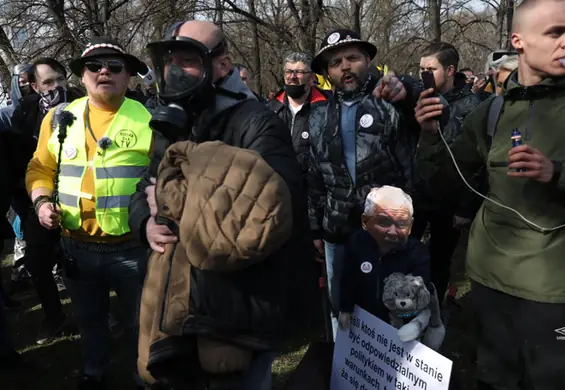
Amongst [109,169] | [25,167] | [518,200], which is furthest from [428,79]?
[25,167]

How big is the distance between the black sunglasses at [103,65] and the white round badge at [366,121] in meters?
1.35

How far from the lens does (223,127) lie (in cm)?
181

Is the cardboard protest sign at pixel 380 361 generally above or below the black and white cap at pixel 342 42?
below

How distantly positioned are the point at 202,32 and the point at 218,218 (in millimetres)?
728

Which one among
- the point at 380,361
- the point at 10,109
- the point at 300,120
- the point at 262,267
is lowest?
the point at 380,361

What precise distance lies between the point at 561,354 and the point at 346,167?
1386 mm

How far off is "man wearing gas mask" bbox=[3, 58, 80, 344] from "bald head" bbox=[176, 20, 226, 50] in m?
2.31

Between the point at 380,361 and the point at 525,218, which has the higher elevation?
the point at 525,218

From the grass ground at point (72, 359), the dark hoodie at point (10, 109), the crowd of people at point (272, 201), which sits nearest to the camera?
the crowd of people at point (272, 201)

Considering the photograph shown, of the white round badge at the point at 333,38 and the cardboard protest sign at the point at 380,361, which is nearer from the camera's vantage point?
the cardboard protest sign at the point at 380,361

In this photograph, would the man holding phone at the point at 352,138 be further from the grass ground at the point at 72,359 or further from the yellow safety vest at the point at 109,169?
the yellow safety vest at the point at 109,169

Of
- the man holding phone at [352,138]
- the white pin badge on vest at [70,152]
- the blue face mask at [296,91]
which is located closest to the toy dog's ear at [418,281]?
the man holding phone at [352,138]

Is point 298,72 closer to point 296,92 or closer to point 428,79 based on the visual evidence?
point 296,92

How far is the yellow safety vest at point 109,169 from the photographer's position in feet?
8.52
